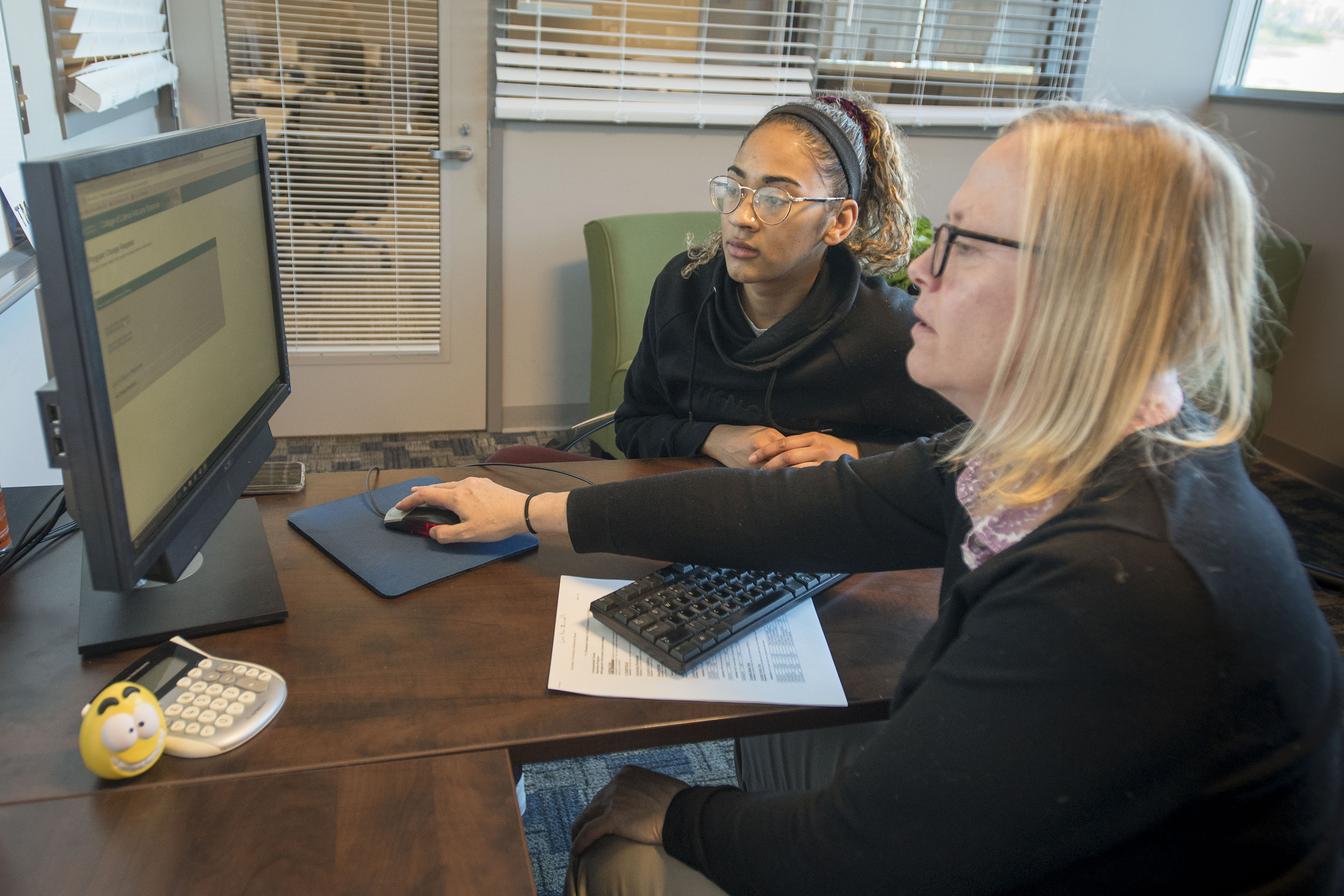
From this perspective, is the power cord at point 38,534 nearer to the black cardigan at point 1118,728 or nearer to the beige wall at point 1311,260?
the black cardigan at point 1118,728

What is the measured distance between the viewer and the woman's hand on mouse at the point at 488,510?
108 centimetres

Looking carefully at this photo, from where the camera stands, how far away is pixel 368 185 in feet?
9.87

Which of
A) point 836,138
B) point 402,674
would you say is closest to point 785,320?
point 836,138

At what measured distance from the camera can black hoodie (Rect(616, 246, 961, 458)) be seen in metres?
1.51

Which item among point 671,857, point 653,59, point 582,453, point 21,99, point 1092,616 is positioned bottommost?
point 582,453

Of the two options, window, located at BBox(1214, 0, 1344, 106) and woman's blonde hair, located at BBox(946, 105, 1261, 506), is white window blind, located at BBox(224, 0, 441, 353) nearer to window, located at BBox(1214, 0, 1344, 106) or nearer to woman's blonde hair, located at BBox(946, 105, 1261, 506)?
Result: woman's blonde hair, located at BBox(946, 105, 1261, 506)

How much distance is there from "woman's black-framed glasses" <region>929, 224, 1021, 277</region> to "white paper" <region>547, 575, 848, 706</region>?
0.39 meters

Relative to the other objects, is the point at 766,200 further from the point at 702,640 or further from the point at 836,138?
the point at 702,640

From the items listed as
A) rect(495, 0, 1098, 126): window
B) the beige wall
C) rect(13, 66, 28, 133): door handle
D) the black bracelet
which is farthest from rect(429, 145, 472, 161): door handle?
the beige wall

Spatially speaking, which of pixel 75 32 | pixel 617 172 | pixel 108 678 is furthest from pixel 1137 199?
pixel 617 172

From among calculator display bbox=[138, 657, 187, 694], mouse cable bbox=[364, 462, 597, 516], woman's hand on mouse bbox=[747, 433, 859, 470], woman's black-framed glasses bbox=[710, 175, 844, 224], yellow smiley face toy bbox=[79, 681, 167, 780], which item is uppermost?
woman's black-framed glasses bbox=[710, 175, 844, 224]

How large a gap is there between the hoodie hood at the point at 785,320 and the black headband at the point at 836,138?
12 cm

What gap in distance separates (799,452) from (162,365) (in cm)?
86

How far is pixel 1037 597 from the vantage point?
2.13 feet
